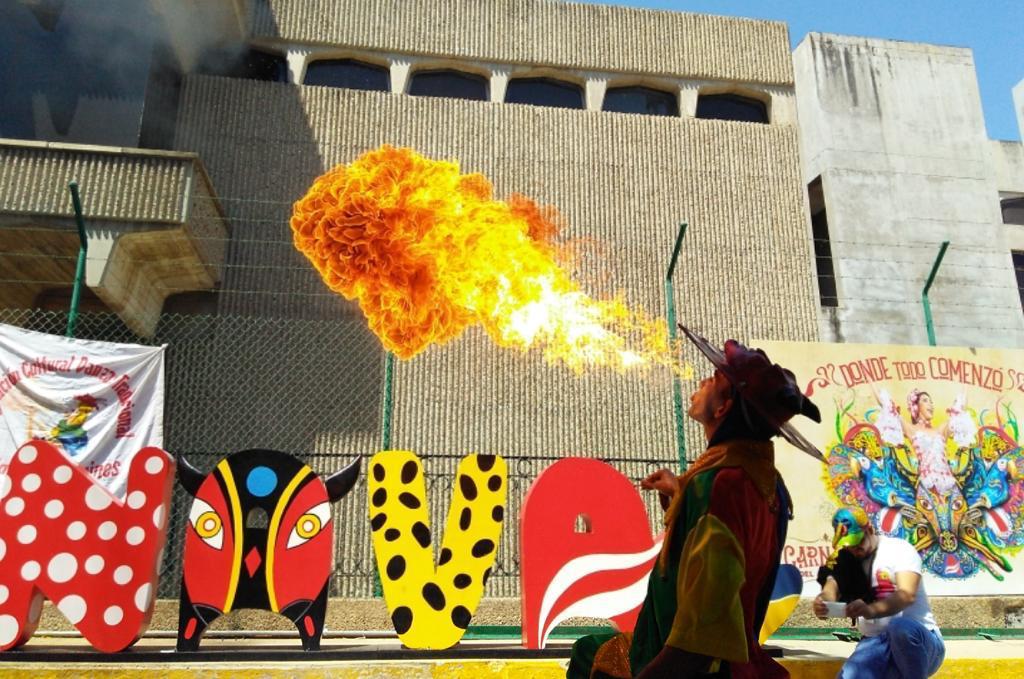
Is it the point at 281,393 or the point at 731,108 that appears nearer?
the point at 281,393

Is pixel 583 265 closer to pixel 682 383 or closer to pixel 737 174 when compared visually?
pixel 682 383

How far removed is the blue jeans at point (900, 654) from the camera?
397 centimetres

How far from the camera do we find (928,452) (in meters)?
9.64

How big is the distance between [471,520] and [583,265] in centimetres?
747

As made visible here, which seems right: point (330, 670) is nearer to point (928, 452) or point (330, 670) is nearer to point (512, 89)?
point (928, 452)

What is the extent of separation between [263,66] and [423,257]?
7.20 meters

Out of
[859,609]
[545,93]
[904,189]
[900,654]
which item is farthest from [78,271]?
[904,189]

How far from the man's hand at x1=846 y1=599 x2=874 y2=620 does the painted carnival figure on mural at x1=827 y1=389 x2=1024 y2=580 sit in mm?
5562

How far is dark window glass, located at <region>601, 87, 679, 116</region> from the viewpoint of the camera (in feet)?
46.1

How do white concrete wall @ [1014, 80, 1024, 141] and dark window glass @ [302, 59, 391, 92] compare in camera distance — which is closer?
dark window glass @ [302, 59, 391, 92]

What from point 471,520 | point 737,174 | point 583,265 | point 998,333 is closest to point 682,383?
point 583,265

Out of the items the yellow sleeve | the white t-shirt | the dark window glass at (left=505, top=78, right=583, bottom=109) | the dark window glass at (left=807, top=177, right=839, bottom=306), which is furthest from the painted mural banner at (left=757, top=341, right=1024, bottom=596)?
the yellow sleeve

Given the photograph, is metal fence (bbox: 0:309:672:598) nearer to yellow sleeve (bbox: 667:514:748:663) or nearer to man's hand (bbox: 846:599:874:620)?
man's hand (bbox: 846:599:874:620)

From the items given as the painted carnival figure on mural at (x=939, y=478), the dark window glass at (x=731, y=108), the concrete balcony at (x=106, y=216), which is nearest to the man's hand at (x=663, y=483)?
the painted carnival figure on mural at (x=939, y=478)
